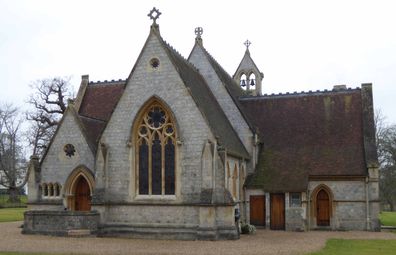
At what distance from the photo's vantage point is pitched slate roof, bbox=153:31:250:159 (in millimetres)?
27719

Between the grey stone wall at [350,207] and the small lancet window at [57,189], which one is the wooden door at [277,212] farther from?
the small lancet window at [57,189]

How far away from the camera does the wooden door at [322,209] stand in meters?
32.8

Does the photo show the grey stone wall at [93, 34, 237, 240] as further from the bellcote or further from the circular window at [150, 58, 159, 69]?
the bellcote

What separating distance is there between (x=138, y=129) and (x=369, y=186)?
14.3 meters

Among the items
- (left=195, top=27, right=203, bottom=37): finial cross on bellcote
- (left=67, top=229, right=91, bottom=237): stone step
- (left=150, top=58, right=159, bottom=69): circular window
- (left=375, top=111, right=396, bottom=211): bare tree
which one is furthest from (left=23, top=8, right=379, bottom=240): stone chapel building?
(left=375, top=111, right=396, bottom=211): bare tree

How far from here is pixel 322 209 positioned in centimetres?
3303

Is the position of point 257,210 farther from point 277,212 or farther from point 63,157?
point 63,157

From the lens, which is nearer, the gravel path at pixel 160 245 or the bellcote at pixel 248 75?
the gravel path at pixel 160 245

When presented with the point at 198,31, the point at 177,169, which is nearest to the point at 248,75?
the point at 198,31

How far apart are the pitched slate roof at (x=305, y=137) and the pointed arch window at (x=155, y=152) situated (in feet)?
25.0

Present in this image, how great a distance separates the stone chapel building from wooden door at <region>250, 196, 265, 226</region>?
0.07 m

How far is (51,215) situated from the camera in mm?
26547

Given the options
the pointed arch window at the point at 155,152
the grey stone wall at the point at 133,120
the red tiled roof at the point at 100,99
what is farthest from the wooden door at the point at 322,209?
the red tiled roof at the point at 100,99

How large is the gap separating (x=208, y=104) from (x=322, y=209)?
9.80 m
